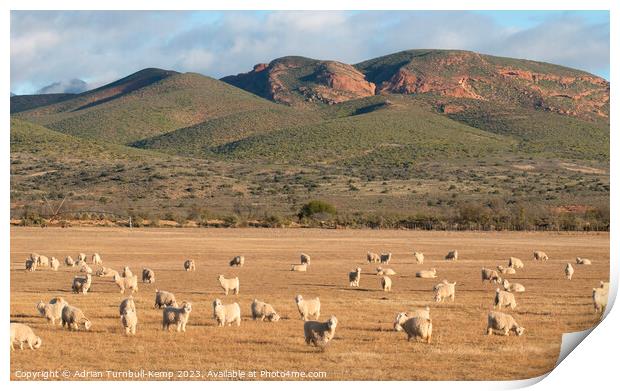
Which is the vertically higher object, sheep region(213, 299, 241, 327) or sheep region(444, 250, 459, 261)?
sheep region(444, 250, 459, 261)

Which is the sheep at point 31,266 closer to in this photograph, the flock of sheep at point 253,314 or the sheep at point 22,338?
the flock of sheep at point 253,314

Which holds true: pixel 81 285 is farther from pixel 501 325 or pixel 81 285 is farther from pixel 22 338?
pixel 501 325

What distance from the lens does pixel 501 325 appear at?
57.1 ft

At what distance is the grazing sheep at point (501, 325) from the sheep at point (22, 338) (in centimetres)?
847

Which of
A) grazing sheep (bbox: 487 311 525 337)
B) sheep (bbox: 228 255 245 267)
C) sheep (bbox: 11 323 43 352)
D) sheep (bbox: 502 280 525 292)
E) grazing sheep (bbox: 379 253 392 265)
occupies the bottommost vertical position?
sheep (bbox: 11 323 43 352)

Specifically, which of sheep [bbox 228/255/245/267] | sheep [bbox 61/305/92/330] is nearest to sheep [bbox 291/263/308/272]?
sheep [bbox 228/255/245/267]

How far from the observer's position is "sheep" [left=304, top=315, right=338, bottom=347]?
1573 centimetres

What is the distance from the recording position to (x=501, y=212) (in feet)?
222

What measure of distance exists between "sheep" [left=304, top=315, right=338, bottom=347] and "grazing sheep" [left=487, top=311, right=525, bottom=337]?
3431 millimetres

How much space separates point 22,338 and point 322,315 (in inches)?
274

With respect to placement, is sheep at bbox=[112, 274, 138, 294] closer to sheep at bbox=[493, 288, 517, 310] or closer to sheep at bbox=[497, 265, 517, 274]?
sheep at bbox=[493, 288, 517, 310]

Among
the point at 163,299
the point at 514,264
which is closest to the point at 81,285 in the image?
the point at 163,299

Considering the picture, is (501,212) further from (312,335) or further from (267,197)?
(312,335)
